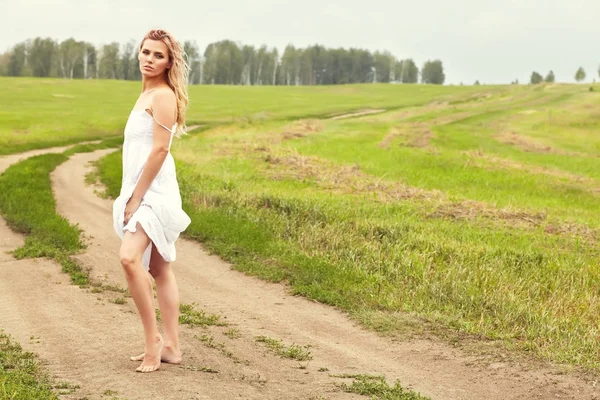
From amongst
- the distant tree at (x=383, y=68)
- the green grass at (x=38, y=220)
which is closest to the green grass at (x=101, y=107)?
the green grass at (x=38, y=220)

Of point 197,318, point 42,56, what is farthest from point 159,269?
point 42,56

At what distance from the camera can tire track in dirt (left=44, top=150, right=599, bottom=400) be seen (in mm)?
7480

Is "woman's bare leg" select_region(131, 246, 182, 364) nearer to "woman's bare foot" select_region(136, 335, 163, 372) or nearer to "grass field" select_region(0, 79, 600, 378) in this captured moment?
"woman's bare foot" select_region(136, 335, 163, 372)

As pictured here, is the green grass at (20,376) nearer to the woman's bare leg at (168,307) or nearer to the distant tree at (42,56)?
the woman's bare leg at (168,307)

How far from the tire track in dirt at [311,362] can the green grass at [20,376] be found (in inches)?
19.1

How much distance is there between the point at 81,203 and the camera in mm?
20484

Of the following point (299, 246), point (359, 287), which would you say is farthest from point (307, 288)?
point (299, 246)

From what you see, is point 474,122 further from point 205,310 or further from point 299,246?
point 205,310

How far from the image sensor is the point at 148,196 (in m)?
7.18

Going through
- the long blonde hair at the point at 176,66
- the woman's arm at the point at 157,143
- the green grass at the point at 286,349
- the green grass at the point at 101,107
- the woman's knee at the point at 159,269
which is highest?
the long blonde hair at the point at 176,66

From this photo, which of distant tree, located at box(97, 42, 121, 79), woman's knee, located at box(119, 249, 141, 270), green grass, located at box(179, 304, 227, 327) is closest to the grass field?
green grass, located at box(179, 304, 227, 327)

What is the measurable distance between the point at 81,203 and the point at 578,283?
12083 mm

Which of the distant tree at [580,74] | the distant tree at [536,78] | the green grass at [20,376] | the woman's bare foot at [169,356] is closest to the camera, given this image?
the green grass at [20,376]

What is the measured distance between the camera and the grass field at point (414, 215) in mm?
11695
